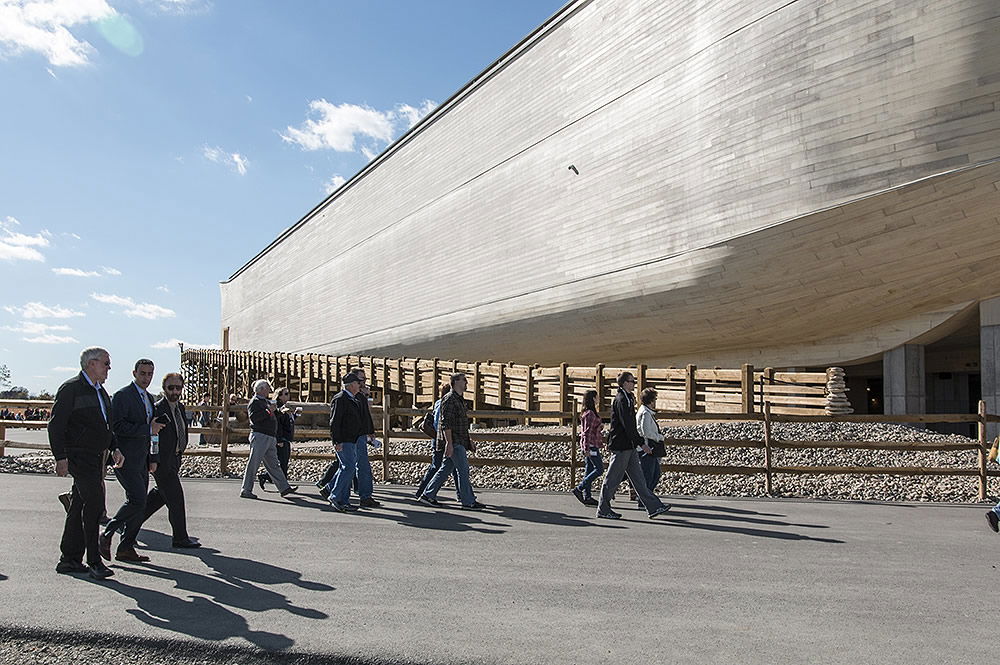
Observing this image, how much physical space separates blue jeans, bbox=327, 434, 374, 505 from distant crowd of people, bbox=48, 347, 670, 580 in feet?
0.04

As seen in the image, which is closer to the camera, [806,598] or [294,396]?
[806,598]

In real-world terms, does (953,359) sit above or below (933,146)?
below

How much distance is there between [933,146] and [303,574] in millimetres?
14284

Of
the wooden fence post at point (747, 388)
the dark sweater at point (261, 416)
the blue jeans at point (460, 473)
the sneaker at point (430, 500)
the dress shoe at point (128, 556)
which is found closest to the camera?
the dress shoe at point (128, 556)

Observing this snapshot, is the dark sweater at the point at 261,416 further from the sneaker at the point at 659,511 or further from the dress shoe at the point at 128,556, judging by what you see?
the sneaker at the point at 659,511

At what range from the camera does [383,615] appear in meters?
4.75

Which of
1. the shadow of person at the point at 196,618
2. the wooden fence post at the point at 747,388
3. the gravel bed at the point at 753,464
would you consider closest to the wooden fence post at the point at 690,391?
the gravel bed at the point at 753,464

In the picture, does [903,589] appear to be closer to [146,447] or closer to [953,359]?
[146,447]

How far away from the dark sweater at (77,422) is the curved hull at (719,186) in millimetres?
14782

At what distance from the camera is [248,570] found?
6.02 meters

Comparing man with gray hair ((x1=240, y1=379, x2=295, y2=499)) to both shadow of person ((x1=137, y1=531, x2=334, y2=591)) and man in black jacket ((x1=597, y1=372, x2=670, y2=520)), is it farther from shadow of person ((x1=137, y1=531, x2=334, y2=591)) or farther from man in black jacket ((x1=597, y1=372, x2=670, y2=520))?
man in black jacket ((x1=597, y1=372, x2=670, y2=520))

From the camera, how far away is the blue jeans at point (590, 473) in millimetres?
9805

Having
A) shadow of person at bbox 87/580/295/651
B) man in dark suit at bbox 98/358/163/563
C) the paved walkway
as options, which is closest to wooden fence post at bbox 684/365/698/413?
the paved walkway

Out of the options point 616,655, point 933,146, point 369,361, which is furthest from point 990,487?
point 369,361
